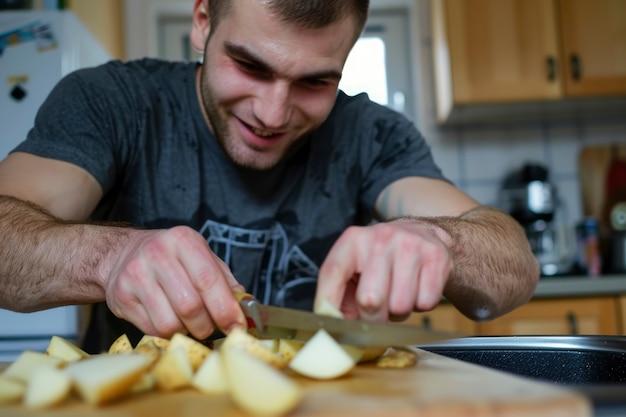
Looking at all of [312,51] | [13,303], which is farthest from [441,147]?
[13,303]

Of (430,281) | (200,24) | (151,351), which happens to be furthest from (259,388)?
(200,24)

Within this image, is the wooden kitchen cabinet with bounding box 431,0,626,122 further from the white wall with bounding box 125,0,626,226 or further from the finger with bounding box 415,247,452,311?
the finger with bounding box 415,247,452,311

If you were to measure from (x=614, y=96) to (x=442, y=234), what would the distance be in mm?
1829

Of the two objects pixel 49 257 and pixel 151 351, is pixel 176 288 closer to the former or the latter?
pixel 151 351

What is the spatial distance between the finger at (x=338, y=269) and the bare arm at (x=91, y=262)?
10 cm

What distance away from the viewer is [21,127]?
174 cm

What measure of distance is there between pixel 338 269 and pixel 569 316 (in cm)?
151

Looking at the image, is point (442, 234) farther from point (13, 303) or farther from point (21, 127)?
point (21, 127)

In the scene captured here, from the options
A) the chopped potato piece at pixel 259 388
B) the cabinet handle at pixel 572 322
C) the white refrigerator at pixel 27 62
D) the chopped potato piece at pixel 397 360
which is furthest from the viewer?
the cabinet handle at pixel 572 322

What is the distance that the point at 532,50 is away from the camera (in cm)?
238

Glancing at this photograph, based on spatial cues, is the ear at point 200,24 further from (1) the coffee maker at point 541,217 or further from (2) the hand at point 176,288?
(1) the coffee maker at point 541,217

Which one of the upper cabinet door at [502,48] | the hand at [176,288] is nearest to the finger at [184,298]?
the hand at [176,288]

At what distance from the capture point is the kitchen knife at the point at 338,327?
→ 0.60 m

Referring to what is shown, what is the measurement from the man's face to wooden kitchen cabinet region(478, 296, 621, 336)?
1.13 m
